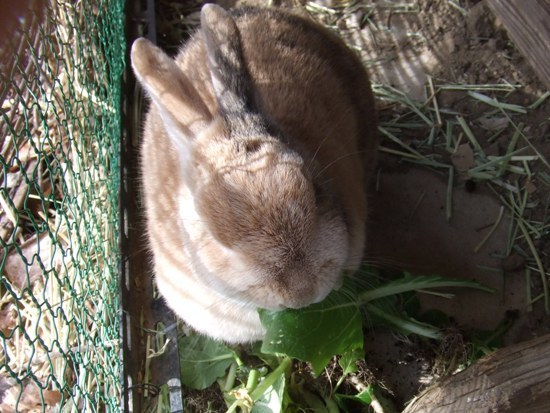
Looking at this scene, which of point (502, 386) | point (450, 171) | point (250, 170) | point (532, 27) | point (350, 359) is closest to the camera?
point (502, 386)

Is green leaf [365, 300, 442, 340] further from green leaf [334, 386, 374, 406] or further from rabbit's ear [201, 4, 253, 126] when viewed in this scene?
rabbit's ear [201, 4, 253, 126]

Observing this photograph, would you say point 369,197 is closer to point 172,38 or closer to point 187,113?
point 187,113

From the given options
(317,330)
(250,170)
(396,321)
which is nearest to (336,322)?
(317,330)

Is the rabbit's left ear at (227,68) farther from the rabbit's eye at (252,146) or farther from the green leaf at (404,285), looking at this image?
the green leaf at (404,285)

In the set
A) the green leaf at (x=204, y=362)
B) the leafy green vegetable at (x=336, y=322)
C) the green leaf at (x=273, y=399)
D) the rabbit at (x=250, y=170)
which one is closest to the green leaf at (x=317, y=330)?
the leafy green vegetable at (x=336, y=322)

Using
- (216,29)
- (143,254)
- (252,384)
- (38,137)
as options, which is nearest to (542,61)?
(216,29)

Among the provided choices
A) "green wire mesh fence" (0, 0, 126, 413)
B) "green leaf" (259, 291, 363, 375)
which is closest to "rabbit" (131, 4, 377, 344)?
"green leaf" (259, 291, 363, 375)

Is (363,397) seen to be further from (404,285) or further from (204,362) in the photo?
(204,362)
